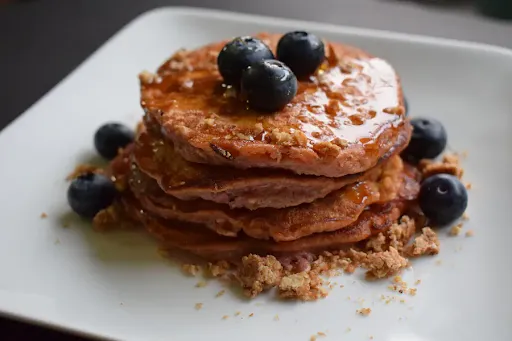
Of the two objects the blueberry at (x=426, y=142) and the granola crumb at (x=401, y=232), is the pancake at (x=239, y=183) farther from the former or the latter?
the blueberry at (x=426, y=142)

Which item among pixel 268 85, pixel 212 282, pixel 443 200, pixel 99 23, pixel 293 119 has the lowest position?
pixel 99 23

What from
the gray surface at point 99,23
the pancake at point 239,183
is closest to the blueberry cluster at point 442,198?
the pancake at point 239,183

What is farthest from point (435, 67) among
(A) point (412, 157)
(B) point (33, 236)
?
(B) point (33, 236)

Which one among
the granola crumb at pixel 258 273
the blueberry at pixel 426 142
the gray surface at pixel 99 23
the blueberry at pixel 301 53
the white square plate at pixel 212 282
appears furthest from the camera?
the gray surface at pixel 99 23

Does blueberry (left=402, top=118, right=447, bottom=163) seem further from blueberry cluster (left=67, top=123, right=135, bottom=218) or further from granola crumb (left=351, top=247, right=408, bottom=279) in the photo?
blueberry cluster (left=67, top=123, right=135, bottom=218)

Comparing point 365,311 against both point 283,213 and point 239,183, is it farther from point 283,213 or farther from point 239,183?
point 239,183

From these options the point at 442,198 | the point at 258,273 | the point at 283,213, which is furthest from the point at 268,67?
the point at 442,198

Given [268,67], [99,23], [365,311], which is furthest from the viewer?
[99,23]
